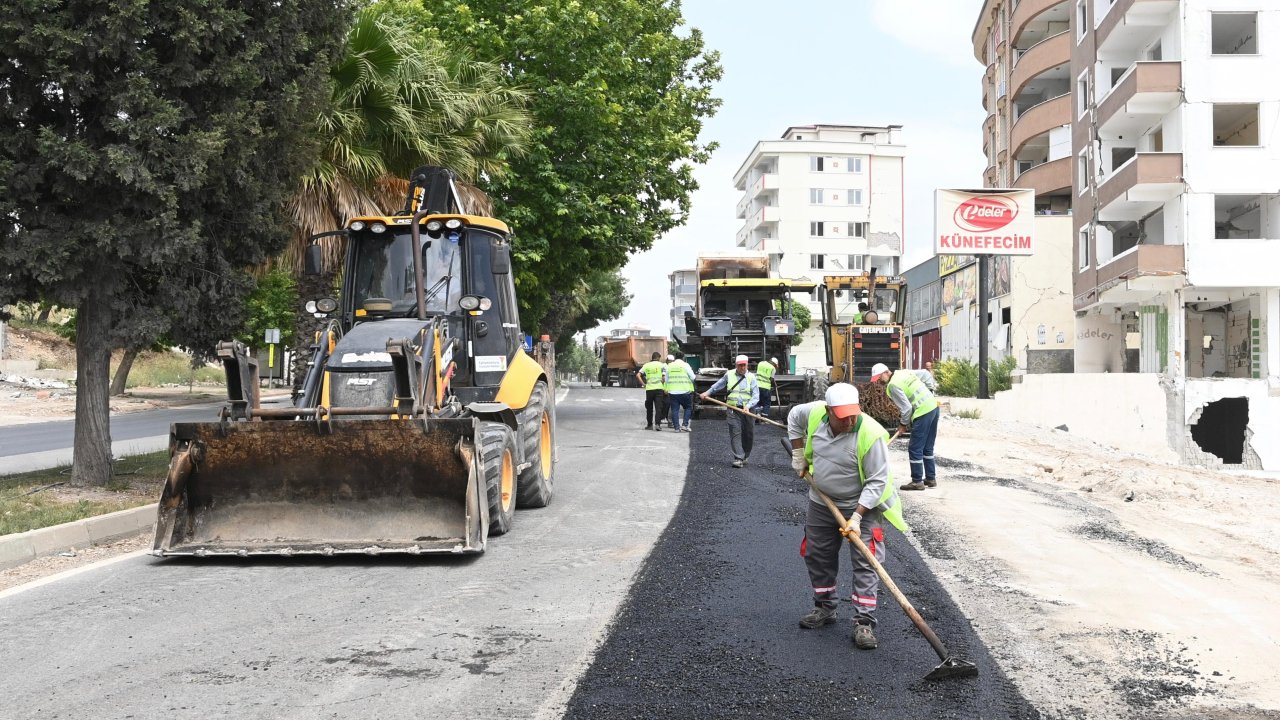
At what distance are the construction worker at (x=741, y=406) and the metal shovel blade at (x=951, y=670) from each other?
9.32 m

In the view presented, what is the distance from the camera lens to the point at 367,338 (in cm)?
868

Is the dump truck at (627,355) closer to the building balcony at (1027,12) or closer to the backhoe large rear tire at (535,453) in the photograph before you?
the building balcony at (1027,12)

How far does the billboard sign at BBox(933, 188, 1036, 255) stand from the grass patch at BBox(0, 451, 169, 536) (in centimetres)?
2092

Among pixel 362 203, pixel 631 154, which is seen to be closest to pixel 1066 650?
pixel 362 203

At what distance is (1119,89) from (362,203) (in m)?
21.2

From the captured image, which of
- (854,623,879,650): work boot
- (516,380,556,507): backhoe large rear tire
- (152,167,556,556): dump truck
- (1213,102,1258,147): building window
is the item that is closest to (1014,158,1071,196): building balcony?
(1213,102,1258,147): building window

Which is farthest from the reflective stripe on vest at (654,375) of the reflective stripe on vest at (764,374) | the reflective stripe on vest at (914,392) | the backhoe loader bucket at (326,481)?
the backhoe loader bucket at (326,481)

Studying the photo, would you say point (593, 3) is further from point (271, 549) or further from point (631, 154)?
point (271, 549)

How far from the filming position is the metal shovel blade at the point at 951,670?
5121mm

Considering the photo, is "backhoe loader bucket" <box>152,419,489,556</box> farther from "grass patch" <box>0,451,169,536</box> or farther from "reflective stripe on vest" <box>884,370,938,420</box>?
"reflective stripe on vest" <box>884,370,938,420</box>

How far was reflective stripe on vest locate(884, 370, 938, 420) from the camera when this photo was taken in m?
12.2

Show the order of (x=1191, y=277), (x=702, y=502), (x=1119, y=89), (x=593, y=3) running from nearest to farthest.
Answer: (x=702, y=502) < (x=593, y=3) < (x=1191, y=277) < (x=1119, y=89)

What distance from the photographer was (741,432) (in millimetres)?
15016

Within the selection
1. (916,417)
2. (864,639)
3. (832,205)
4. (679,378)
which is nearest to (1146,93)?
(679,378)
